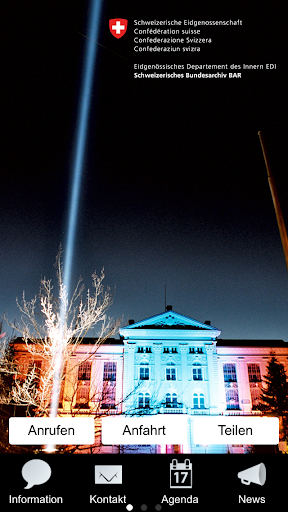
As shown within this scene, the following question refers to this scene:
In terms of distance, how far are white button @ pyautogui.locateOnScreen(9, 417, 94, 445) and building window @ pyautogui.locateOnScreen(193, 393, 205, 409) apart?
125 feet

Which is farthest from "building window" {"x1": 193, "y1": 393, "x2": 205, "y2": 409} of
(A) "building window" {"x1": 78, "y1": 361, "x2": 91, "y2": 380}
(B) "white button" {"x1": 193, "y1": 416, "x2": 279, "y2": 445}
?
(B) "white button" {"x1": 193, "y1": 416, "x2": 279, "y2": 445}

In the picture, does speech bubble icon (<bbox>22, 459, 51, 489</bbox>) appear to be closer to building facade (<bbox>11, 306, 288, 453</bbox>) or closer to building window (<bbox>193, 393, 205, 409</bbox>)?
building facade (<bbox>11, 306, 288, 453</bbox>)

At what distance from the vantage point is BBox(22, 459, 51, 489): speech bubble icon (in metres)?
3.13

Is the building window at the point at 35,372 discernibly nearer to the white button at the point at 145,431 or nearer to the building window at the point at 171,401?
the white button at the point at 145,431

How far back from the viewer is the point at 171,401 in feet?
125

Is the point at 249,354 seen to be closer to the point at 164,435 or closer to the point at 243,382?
the point at 243,382

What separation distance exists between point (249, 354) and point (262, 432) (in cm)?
4050

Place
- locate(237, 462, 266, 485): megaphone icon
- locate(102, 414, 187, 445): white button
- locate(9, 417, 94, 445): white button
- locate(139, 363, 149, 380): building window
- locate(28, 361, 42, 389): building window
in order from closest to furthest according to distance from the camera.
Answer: locate(237, 462, 266, 485): megaphone icon → locate(102, 414, 187, 445): white button → locate(9, 417, 94, 445): white button → locate(28, 361, 42, 389): building window → locate(139, 363, 149, 380): building window

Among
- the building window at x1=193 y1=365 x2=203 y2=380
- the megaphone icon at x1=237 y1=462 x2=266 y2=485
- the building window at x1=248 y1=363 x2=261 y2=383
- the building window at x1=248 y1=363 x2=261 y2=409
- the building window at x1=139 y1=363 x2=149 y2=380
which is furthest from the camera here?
the building window at x1=248 y1=363 x2=261 y2=383

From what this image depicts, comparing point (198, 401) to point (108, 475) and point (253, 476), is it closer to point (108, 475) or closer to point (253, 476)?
point (253, 476)

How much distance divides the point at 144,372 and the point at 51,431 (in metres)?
37.4

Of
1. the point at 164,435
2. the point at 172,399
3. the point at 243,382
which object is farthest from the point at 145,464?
the point at 243,382

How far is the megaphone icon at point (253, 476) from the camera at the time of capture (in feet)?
10.2

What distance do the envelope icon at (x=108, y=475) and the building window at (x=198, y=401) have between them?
38894 mm
